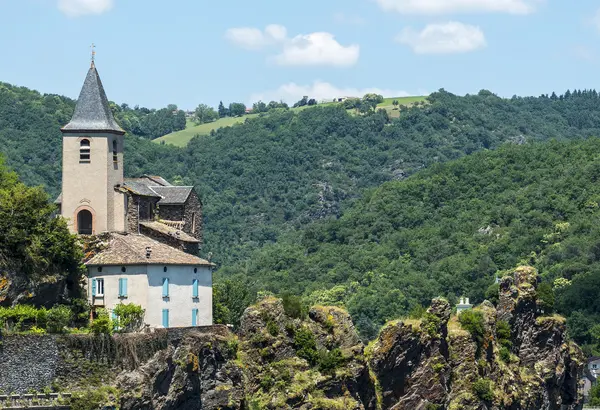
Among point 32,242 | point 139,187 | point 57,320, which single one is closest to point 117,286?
point 32,242

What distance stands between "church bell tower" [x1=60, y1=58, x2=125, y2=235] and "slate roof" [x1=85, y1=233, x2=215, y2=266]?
67.8 inches

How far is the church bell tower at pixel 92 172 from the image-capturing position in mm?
86500

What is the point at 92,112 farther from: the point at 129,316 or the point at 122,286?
the point at 129,316

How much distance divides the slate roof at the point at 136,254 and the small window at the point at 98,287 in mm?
836

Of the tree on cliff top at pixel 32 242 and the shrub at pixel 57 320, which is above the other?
the tree on cliff top at pixel 32 242

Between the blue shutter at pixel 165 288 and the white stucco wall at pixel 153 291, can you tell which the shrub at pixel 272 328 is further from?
the blue shutter at pixel 165 288

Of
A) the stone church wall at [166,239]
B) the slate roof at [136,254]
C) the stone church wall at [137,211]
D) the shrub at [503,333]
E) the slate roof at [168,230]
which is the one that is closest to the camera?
the slate roof at [136,254]

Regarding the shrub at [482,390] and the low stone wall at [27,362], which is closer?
the low stone wall at [27,362]

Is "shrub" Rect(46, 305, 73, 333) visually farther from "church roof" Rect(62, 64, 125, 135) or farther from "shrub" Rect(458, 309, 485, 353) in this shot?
"shrub" Rect(458, 309, 485, 353)

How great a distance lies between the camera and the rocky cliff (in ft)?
261

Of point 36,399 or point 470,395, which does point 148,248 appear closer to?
point 36,399

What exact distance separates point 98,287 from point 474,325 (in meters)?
31.2

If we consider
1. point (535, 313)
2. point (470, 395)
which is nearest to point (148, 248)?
point (470, 395)

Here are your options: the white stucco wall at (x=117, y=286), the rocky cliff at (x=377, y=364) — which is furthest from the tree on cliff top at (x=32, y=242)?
the rocky cliff at (x=377, y=364)
